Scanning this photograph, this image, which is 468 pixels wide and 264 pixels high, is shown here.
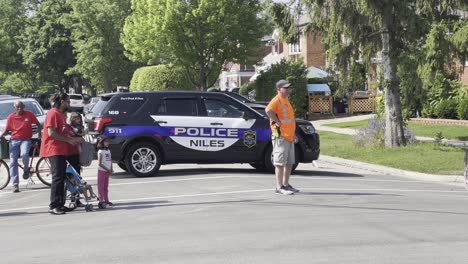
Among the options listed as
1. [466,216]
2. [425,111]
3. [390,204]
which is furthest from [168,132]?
[425,111]

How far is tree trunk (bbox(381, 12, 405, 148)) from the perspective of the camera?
67.8ft

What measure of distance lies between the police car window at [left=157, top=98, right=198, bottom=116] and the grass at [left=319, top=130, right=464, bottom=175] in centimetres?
547

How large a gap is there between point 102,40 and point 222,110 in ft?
151

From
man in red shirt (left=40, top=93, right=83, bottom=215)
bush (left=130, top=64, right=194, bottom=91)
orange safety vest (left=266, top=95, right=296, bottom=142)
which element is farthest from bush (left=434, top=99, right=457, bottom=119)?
man in red shirt (left=40, top=93, right=83, bottom=215)

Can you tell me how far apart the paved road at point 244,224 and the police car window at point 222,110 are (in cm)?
165

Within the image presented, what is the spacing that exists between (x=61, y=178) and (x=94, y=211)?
776 millimetres

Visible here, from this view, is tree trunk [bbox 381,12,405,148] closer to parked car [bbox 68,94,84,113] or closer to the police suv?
the police suv

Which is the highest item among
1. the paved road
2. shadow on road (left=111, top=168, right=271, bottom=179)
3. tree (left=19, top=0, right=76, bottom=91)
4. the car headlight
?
tree (left=19, top=0, right=76, bottom=91)

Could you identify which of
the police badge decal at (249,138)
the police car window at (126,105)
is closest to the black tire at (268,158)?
the police badge decal at (249,138)

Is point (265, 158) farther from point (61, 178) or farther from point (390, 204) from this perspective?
point (61, 178)

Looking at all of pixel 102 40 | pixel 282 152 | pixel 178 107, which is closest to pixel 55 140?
pixel 282 152

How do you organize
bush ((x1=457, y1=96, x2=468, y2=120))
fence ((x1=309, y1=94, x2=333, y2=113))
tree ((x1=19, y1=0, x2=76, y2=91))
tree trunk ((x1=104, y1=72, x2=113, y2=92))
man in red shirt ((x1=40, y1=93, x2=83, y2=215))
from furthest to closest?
tree ((x1=19, y1=0, x2=76, y2=91)) → tree trunk ((x1=104, y1=72, x2=113, y2=92)) → fence ((x1=309, y1=94, x2=333, y2=113)) → bush ((x1=457, y1=96, x2=468, y2=120)) → man in red shirt ((x1=40, y1=93, x2=83, y2=215))

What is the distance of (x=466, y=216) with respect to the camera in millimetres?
9938

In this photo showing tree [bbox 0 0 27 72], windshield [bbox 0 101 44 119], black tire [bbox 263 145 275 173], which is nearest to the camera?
black tire [bbox 263 145 275 173]
